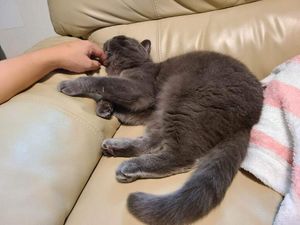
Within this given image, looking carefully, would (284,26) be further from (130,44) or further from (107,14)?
(107,14)

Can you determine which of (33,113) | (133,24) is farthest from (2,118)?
(133,24)

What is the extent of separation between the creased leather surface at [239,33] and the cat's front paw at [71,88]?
329 millimetres

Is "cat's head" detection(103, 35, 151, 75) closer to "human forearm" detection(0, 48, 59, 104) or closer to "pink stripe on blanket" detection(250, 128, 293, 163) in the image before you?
"human forearm" detection(0, 48, 59, 104)

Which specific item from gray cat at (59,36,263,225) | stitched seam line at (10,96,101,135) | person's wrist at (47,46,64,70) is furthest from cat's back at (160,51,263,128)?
person's wrist at (47,46,64,70)

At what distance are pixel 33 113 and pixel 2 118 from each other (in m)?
0.08

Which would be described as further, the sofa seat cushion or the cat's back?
the cat's back

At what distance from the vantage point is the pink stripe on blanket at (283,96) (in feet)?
3.02

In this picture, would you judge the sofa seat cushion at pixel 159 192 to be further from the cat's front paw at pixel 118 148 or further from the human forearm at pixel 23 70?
the human forearm at pixel 23 70

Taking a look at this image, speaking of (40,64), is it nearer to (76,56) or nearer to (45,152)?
(76,56)

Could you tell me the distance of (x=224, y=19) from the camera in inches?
48.7

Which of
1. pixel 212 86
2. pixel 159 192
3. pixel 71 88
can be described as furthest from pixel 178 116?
pixel 71 88

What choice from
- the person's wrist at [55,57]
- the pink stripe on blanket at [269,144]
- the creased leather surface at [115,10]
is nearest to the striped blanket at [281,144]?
the pink stripe on blanket at [269,144]

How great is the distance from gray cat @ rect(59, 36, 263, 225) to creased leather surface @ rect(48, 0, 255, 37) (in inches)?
4.9

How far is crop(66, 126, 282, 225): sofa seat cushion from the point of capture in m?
0.78
